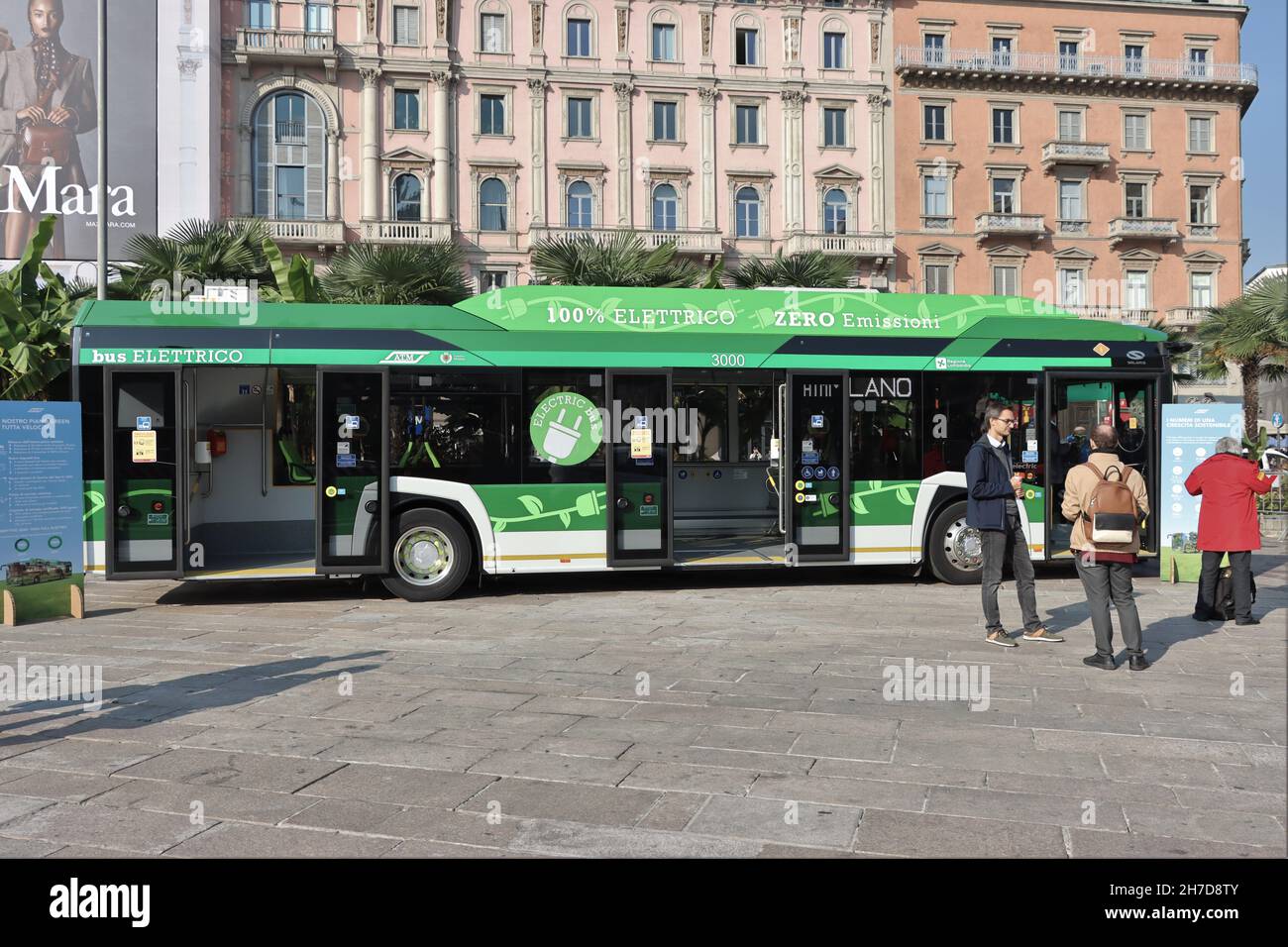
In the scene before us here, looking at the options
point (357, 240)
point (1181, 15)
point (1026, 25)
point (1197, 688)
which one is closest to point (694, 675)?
point (1197, 688)

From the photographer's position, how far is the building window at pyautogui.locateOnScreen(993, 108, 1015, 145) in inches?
1890

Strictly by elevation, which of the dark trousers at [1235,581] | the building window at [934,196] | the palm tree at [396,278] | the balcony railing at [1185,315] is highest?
the building window at [934,196]

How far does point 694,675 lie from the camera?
26.2 feet

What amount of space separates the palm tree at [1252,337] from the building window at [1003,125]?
21.4 m

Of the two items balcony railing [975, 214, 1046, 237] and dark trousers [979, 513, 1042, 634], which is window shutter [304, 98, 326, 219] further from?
dark trousers [979, 513, 1042, 634]

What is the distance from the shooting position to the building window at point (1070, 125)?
4831 centimetres

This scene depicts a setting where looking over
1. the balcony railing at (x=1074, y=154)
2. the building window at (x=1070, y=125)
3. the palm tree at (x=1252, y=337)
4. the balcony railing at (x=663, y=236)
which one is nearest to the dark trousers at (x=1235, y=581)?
the palm tree at (x=1252, y=337)

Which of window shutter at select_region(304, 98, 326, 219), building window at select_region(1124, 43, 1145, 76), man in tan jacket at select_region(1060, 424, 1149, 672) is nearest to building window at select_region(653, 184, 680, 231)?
window shutter at select_region(304, 98, 326, 219)

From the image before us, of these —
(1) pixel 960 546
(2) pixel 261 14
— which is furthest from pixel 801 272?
(2) pixel 261 14

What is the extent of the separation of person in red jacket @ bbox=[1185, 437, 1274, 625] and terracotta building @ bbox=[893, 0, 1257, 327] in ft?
122

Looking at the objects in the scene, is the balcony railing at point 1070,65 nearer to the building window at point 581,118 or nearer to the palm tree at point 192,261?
the building window at point 581,118

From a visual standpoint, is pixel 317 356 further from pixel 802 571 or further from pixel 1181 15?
pixel 1181 15

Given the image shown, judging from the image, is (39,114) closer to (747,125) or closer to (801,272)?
(747,125)

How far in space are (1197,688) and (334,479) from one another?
27.8 feet
